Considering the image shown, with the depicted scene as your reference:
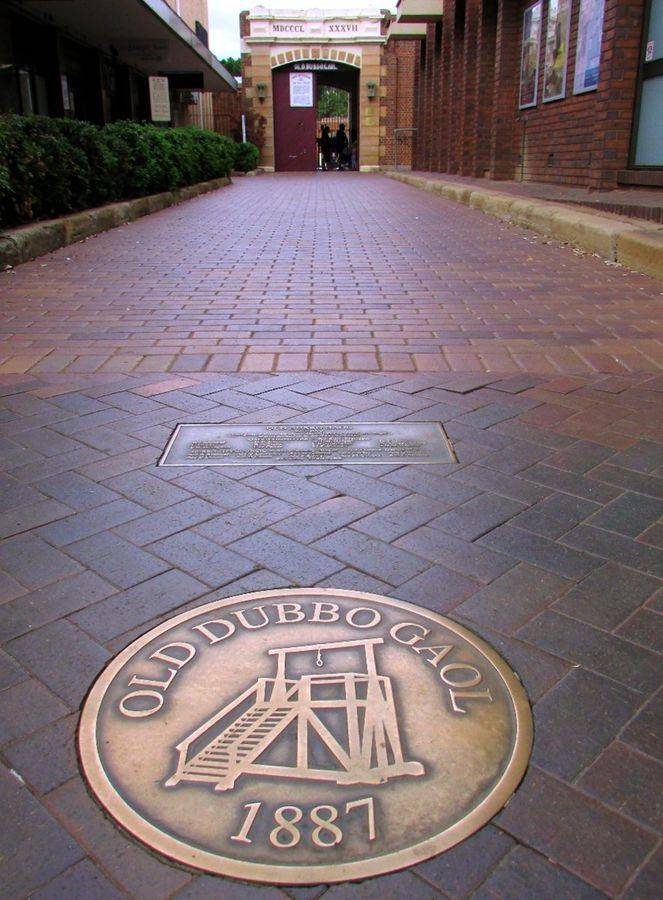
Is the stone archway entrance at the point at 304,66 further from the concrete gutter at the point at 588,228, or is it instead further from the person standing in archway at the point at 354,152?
the concrete gutter at the point at 588,228

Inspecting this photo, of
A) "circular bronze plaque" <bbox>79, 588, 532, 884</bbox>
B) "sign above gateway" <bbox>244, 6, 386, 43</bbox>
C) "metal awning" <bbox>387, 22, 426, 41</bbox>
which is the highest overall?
"sign above gateway" <bbox>244, 6, 386, 43</bbox>

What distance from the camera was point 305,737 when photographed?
1785 mm

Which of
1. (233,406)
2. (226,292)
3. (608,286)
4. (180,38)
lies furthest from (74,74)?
(233,406)

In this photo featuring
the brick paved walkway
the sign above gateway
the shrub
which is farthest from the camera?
the sign above gateway

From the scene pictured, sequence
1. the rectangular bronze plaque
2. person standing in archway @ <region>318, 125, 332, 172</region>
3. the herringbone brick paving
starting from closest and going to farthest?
the herringbone brick paving → the rectangular bronze plaque → person standing in archway @ <region>318, 125, 332, 172</region>

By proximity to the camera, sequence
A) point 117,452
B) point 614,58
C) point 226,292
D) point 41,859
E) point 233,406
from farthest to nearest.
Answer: point 614,58 → point 226,292 → point 233,406 → point 117,452 → point 41,859

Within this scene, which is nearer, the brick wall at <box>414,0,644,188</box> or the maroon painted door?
the brick wall at <box>414,0,644,188</box>

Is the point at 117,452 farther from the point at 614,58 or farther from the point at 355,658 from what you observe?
the point at 614,58

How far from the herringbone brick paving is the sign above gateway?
33313 mm

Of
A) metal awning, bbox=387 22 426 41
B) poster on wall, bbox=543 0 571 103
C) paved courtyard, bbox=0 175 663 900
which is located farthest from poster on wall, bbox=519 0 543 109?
metal awning, bbox=387 22 426 41

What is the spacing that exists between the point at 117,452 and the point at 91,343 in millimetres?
2104

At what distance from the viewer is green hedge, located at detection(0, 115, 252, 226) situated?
8.70 m

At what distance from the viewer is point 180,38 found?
1772 cm

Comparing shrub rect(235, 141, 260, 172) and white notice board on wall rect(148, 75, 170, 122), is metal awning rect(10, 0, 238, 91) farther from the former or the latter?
shrub rect(235, 141, 260, 172)
